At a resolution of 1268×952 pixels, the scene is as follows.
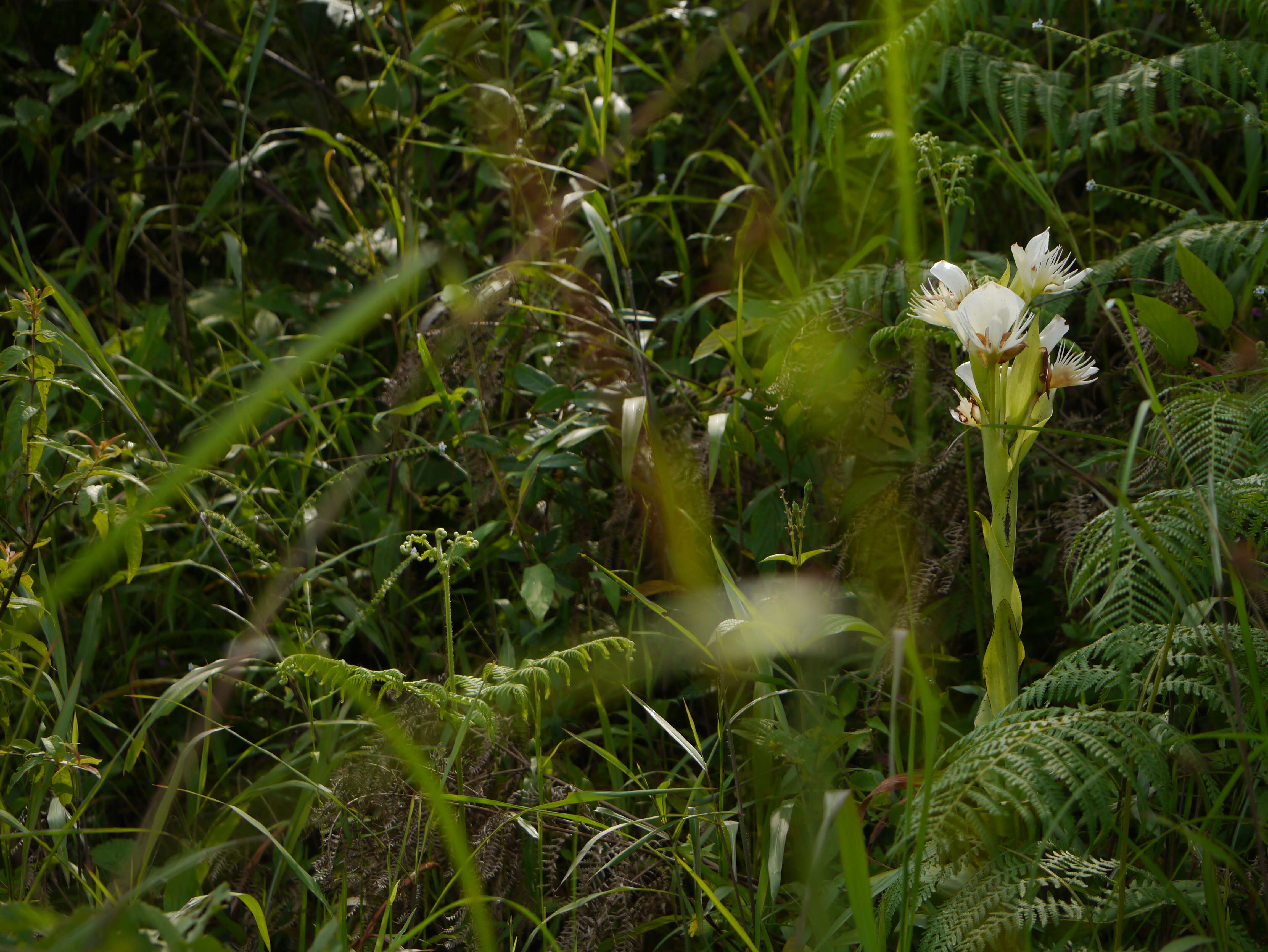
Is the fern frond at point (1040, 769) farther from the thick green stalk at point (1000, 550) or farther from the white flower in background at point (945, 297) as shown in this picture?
the white flower in background at point (945, 297)

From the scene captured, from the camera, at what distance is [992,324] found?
1.10 meters

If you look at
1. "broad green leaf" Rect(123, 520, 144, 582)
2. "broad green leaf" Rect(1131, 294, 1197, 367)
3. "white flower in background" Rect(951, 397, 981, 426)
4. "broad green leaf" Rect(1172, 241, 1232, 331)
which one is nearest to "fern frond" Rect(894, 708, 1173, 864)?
"white flower in background" Rect(951, 397, 981, 426)

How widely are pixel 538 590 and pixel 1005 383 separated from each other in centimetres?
85

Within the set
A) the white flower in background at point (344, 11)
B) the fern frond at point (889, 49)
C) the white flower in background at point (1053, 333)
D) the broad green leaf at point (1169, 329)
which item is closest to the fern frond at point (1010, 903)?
the white flower in background at point (1053, 333)

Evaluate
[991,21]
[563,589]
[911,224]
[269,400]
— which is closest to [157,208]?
[269,400]

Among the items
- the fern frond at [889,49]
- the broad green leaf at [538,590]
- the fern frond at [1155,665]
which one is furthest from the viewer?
the fern frond at [889,49]

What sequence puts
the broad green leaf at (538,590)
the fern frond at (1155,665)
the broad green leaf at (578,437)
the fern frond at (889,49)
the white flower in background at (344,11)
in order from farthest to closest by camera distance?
the white flower in background at (344,11) < the fern frond at (889,49) < the broad green leaf at (578,437) < the broad green leaf at (538,590) < the fern frond at (1155,665)

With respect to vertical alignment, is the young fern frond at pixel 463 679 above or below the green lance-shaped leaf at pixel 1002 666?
above

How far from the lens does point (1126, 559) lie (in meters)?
1.22

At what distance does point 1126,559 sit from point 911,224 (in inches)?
30.5

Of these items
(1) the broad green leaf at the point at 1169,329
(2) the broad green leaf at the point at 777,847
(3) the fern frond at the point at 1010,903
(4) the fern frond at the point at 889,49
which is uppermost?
(4) the fern frond at the point at 889,49

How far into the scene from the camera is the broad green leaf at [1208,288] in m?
1.54

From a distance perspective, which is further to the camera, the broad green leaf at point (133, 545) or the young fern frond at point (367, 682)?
the broad green leaf at point (133, 545)

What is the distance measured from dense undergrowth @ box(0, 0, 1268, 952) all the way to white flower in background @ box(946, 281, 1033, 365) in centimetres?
4
